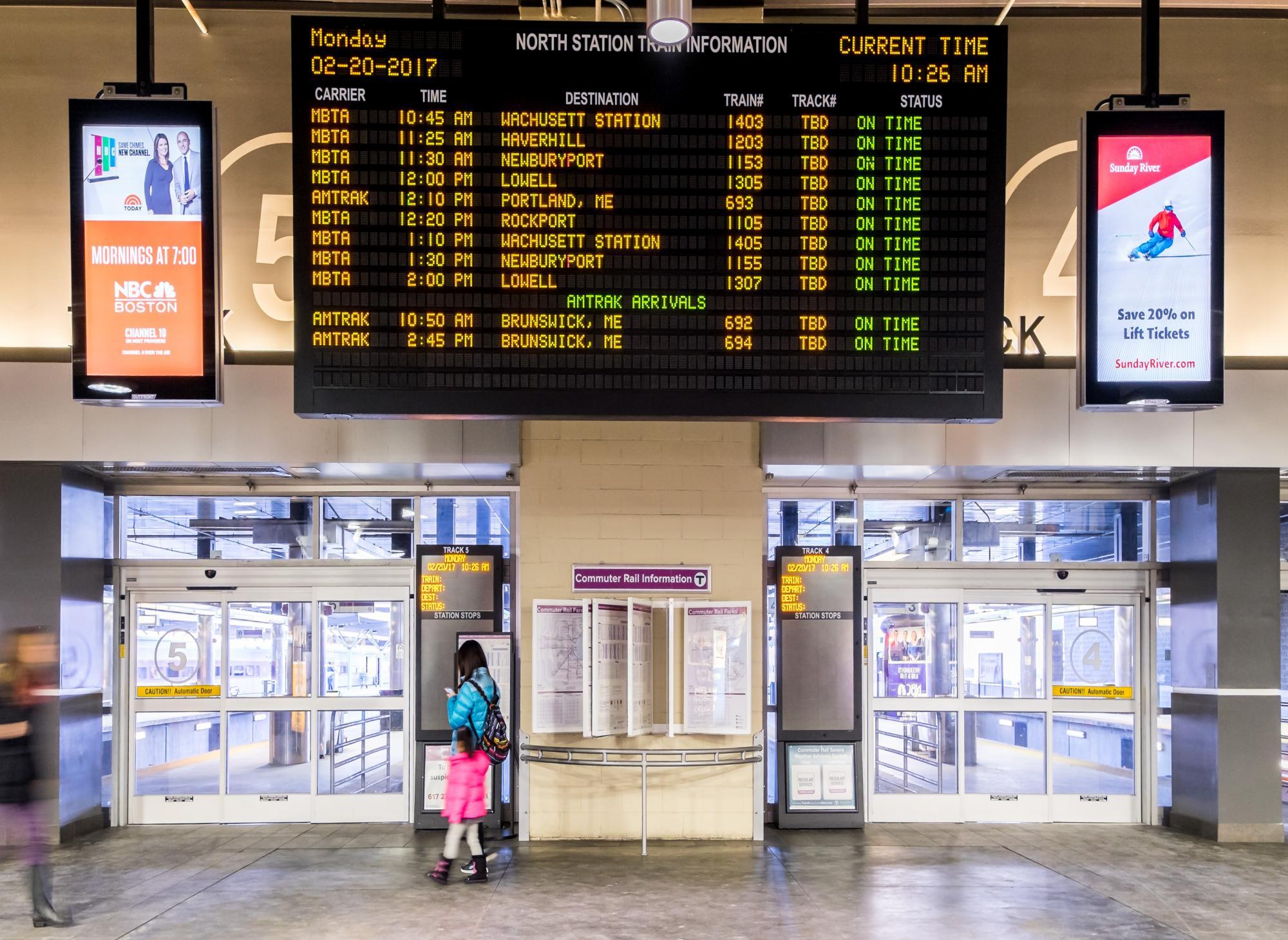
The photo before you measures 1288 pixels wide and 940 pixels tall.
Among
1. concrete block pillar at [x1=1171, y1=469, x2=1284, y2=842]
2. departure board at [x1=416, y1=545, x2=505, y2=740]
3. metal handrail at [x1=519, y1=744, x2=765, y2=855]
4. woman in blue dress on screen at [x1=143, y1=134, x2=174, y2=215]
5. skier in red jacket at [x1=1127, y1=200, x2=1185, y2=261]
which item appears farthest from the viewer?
departure board at [x1=416, y1=545, x2=505, y2=740]

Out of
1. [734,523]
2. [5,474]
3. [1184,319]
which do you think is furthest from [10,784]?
[1184,319]

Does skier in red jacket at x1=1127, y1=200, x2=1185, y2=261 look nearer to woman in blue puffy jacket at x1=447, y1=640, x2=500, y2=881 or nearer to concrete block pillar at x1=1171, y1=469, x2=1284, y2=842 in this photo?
concrete block pillar at x1=1171, y1=469, x2=1284, y2=842

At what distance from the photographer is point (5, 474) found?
8711 mm

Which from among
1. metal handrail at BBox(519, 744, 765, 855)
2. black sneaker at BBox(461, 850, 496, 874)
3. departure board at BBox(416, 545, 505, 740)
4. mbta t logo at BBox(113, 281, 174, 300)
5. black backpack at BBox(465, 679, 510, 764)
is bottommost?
black sneaker at BBox(461, 850, 496, 874)

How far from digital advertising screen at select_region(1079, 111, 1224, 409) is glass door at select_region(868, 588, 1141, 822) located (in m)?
4.20

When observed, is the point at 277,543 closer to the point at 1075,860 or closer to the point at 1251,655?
the point at 1075,860

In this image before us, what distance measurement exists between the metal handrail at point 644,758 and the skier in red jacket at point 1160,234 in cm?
475

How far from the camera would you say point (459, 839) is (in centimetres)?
741

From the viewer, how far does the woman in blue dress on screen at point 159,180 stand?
575 cm

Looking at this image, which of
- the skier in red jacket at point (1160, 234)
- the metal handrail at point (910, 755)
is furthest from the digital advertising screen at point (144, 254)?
the metal handrail at point (910, 755)

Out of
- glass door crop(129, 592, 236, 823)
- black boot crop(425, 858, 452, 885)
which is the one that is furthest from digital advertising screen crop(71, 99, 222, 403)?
glass door crop(129, 592, 236, 823)

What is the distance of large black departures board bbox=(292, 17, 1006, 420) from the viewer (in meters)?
5.56

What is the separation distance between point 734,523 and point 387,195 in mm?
4391

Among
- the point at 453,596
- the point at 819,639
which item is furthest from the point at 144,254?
the point at 819,639
